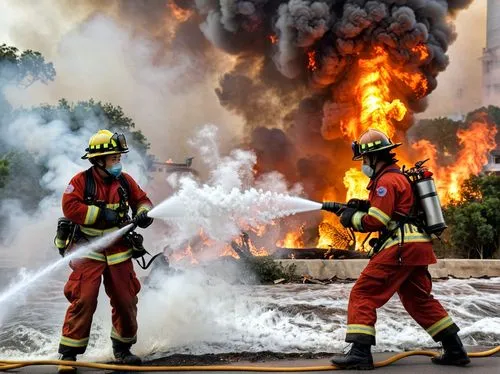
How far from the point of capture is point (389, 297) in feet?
15.6

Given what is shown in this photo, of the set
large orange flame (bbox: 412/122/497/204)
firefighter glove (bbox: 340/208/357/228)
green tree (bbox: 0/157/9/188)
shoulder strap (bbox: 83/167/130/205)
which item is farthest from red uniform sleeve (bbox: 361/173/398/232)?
large orange flame (bbox: 412/122/497/204)

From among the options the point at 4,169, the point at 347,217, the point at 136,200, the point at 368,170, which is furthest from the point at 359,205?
the point at 4,169

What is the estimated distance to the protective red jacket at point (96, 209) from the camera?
4.86m

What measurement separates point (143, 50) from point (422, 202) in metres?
25.1

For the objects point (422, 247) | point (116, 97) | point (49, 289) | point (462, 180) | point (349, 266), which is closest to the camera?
point (422, 247)

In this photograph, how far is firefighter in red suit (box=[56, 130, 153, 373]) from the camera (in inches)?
187

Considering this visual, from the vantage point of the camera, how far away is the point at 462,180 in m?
25.7

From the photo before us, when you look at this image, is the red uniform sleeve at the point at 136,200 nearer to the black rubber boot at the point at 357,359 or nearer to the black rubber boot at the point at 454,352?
the black rubber boot at the point at 357,359

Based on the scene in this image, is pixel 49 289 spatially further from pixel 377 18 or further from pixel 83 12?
pixel 83 12

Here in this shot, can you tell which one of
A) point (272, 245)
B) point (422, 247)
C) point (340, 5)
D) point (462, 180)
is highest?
point (340, 5)

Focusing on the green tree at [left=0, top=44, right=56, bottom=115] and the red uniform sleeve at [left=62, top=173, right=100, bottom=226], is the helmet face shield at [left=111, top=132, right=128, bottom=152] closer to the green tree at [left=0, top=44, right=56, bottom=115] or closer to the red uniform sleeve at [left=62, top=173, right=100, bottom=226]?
the red uniform sleeve at [left=62, top=173, right=100, bottom=226]

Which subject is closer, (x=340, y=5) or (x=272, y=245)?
(x=272, y=245)

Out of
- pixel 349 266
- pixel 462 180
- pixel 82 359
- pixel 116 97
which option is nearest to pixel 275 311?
pixel 82 359

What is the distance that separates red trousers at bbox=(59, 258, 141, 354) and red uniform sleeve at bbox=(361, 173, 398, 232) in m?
1.80
